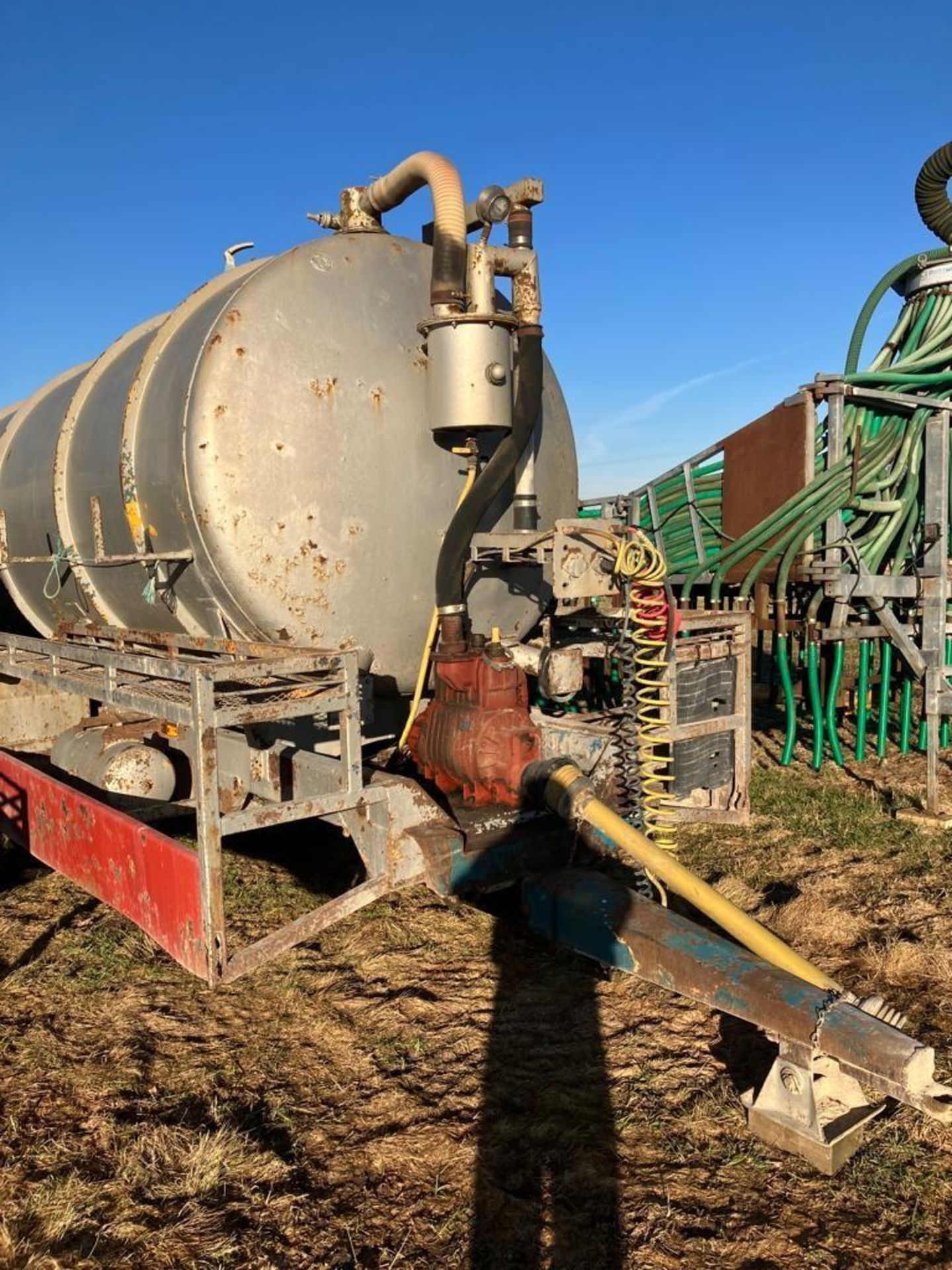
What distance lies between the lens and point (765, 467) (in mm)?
8797

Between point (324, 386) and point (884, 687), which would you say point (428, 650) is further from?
point (884, 687)

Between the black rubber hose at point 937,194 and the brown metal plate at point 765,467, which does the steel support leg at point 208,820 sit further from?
the black rubber hose at point 937,194

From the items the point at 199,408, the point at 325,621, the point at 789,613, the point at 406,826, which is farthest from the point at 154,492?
the point at 789,613

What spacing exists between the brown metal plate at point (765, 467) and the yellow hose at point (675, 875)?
5.11 meters

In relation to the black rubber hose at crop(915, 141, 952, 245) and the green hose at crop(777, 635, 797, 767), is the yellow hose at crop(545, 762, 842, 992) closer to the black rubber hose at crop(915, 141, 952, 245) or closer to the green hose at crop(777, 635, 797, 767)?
the green hose at crop(777, 635, 797, 767)

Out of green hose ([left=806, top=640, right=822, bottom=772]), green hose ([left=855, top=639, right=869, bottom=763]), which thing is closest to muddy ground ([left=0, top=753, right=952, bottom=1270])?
green hose ([left=806, top=640, right=822, bottom=772])

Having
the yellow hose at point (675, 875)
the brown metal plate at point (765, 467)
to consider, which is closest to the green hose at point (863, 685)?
the brown metal plate at point (765, 467)

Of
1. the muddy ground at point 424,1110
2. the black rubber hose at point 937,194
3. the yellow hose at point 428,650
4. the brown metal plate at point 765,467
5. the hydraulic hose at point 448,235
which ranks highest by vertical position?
the black rubber hose at point 937,194

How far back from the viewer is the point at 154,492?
4.87 metres

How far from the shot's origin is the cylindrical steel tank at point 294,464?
450 centimetres

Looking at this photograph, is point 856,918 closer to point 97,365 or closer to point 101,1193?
point 101,1193

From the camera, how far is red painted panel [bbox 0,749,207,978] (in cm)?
395

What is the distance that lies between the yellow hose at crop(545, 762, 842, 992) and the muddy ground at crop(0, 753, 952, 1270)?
1.51 ft

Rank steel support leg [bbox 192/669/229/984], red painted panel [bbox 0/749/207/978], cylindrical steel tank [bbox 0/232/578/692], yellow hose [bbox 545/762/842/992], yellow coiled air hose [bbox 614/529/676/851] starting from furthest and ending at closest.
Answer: yellow coiled air hose [bbox 614/529/676/851], cylindrical steel tank [bbox 0/232/578/692], red painted panel [bbox 0/749/207/978], steel support leg [bbox 192/669/229/984], yellow hose [bbox 545/762/842/992]
